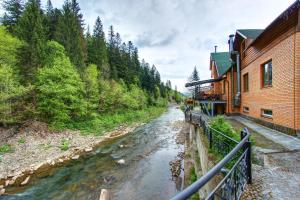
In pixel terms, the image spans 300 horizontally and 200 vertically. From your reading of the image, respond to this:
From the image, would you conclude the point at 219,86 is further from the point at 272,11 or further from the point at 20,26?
the point at 20,26

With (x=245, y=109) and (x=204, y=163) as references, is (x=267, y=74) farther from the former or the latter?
(x=204, y=163)

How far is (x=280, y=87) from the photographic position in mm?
8250

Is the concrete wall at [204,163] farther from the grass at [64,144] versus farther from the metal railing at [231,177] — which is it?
the grass at [64,144]

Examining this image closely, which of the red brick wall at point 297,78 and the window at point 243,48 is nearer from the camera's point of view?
the red brick wall at point 297,78

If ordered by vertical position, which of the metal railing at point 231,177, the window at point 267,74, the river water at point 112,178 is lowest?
the river water at point 112,178

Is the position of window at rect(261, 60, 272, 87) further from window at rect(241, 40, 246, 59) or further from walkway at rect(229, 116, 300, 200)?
walkway at rect(229, 116, 300, 200)

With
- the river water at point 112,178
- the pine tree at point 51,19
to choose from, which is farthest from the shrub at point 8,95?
the pine tree at point 51,19

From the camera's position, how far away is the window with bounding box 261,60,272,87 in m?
9.62

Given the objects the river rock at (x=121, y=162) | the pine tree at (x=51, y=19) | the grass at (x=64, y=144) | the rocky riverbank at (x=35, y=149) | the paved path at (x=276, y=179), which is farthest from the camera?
the pine tree at (x=51, y=19)

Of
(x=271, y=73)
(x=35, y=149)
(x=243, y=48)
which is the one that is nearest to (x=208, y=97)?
(x=243, y=48)

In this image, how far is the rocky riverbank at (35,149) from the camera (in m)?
9.10

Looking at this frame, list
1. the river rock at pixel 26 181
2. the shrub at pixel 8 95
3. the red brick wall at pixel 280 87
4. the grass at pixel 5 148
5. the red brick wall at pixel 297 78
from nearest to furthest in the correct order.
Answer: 1. the red brick wall at pixel 297 78
2. the red brick wall at pixel 280 87
3. the river rock at pixel 26 181
4. the grass at pixel 5 148
5. the shrub at pixel 8 95

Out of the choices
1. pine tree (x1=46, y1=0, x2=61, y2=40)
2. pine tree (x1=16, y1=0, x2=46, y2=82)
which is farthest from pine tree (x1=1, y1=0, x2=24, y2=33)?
pine tree (x1=16, y1=0, x2=46, y2=82)

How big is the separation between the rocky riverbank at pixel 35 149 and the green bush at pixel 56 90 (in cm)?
128
